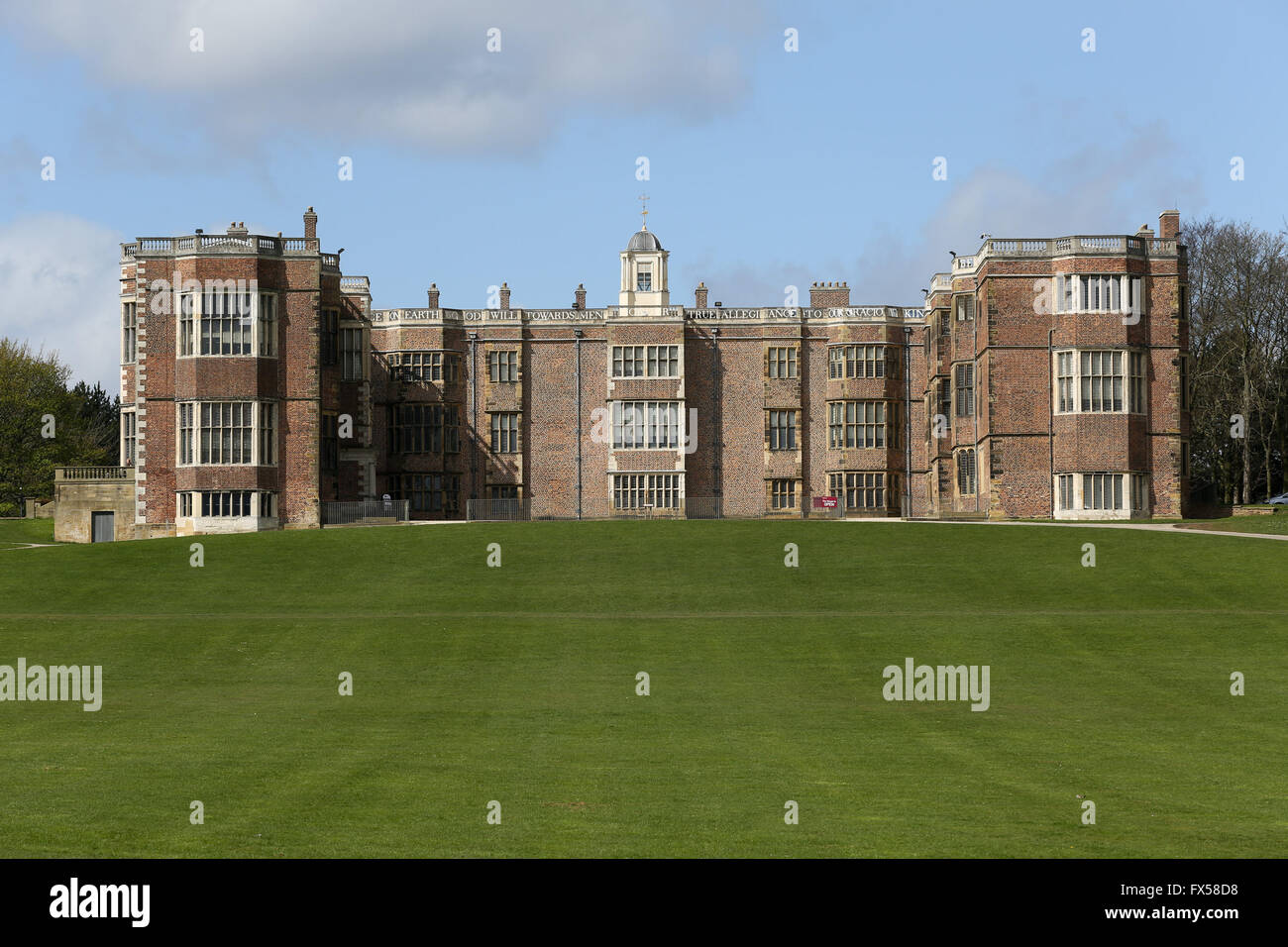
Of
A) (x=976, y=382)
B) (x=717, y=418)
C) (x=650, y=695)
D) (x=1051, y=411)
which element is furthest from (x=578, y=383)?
(x=650, y=695)

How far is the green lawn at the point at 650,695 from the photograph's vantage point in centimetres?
1611

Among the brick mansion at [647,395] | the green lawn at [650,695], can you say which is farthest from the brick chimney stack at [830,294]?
the green lawn at [650,695]

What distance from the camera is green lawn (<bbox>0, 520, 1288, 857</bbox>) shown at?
1611cm

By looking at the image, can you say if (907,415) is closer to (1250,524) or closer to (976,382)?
(976,382)

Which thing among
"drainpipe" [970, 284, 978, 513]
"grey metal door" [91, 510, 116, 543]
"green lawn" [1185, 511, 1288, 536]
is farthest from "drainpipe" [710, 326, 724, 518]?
"grey metal door" [91, 510, 116, 543]

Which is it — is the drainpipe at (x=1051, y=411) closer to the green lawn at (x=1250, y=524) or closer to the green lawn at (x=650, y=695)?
the green lawn at (x=1250, y=524)

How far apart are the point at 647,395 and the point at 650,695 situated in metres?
53.4

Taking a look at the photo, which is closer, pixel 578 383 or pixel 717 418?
pixel 717 418

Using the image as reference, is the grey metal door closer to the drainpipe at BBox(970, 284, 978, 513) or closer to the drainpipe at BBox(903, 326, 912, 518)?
the drainpipe at BBox(903, 326, 912, 518)

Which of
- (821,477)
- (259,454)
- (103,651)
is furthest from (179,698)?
(821,477)

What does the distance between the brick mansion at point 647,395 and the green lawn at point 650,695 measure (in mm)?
11091

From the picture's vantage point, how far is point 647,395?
8200 centimetres
